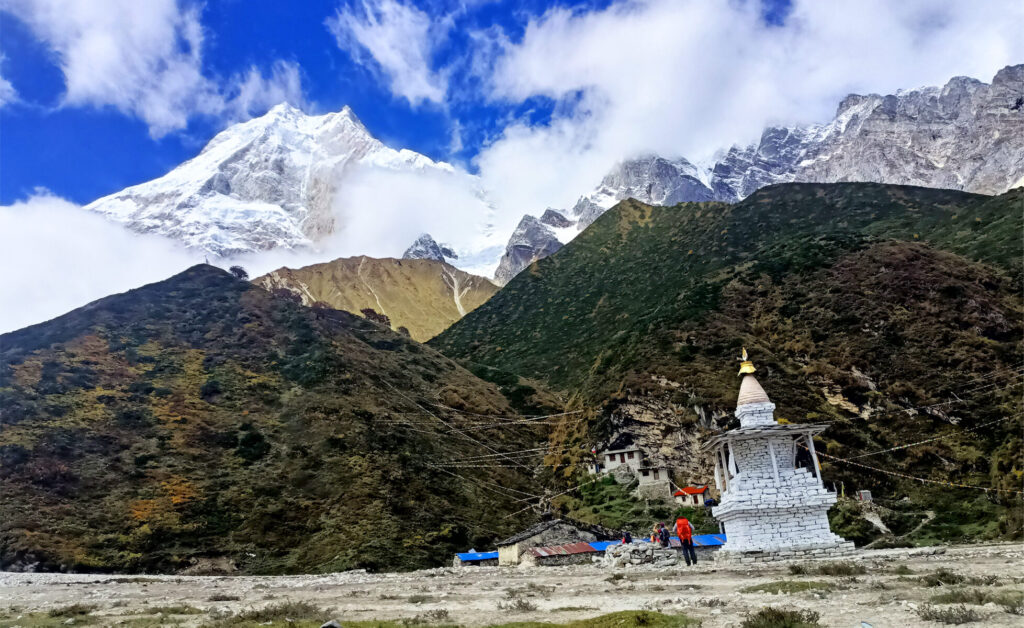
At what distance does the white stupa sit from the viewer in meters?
25.5

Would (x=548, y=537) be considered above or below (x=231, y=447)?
below

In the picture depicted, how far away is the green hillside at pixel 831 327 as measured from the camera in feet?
160

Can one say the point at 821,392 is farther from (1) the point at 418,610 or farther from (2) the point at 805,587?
(1) the point at 418,610

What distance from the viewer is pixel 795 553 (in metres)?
25.0

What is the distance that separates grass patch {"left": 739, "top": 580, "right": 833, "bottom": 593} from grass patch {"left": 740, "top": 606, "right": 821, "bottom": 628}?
4072 millimetres

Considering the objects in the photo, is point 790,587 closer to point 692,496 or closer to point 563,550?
point 563,550

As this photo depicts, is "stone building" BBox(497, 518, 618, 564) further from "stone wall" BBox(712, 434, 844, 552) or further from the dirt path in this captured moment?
"stone wall" BBox(712, 434, 844, 552)

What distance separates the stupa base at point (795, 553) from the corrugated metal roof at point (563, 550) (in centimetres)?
1147

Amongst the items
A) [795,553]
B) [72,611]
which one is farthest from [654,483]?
[72,611]

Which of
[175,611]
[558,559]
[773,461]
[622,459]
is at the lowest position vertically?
Answer: [558,559]

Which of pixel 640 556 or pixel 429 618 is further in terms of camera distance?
pixel 640 556

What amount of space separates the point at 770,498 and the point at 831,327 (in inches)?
1743

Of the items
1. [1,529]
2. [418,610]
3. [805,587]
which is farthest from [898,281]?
[1,529]

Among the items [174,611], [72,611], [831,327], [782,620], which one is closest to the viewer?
[782,620]
